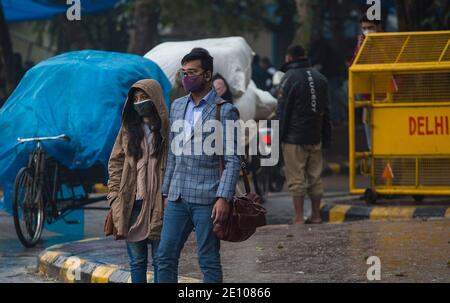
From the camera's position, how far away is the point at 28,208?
1198 cm

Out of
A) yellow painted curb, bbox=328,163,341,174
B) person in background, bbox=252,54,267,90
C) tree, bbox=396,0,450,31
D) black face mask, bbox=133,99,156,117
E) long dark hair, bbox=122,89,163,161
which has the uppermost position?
tree, bbox=396,0,450,31

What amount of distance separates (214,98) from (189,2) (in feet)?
53.7

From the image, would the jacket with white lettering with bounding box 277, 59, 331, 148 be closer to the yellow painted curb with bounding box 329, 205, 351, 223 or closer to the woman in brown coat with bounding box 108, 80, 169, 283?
the yellow painted curb with bounding box 329, 205, 351, 223

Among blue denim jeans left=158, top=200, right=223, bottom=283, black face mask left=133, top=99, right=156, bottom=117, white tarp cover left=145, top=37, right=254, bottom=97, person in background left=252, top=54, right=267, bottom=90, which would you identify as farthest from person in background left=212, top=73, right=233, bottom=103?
person in background left=252, top=54, right=267, bottom=90

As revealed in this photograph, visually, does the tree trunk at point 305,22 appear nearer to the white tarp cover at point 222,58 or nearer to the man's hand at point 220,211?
the white tarp cover at point 222,58

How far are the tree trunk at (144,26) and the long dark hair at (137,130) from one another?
590 inches

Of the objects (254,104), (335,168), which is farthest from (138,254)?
(335,168)

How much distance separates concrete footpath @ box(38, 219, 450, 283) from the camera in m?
9.16

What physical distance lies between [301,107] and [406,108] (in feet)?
4.14

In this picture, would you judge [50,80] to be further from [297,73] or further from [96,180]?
[297,73]

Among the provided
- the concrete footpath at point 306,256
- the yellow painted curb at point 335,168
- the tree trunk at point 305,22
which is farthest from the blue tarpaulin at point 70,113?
the yellow painted curb at point 335,168

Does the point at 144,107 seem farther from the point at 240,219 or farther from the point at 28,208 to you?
the point at 28,208

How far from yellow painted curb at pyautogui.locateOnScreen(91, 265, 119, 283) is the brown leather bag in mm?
2290
